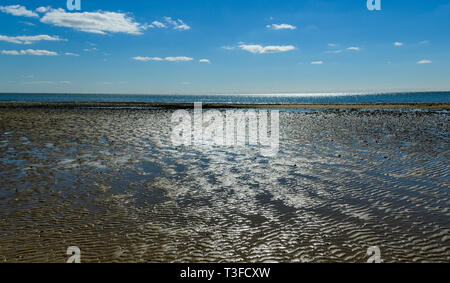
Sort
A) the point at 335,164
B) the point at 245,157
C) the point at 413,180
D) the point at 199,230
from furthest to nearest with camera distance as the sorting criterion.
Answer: the point at 245,157 → the point at 335,164 → the point at 413,180 → the point at 199,230

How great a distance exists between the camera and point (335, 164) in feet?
46.5

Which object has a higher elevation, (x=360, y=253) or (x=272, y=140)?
(x=272, y=140)

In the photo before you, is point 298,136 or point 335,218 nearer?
point 335,218

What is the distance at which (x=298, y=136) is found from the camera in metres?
24.2

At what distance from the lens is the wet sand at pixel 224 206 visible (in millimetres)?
6406

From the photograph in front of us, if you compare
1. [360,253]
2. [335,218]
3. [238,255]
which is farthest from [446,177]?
[238,255]

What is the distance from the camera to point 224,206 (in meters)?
8.96

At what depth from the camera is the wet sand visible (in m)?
6.41

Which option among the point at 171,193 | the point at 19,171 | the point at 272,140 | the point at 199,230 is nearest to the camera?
the point at 199,230

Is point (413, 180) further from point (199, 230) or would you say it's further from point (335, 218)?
point (199, 230)

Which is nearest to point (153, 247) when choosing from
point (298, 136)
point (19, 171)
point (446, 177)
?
point (19, 171)

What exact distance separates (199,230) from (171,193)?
308 cm
